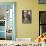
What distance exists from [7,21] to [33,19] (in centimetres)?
87

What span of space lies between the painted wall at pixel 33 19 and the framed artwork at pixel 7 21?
17 cm

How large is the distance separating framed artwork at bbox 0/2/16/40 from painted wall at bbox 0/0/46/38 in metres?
0.17

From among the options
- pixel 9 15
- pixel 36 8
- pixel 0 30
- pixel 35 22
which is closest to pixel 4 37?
pixel 0 30

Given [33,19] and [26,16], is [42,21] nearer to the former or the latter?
[33,19]

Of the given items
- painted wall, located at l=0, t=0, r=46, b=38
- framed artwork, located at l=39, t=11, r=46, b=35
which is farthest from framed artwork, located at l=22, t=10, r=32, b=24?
framed artwork, located at l=39, t=11, r=46, b=35

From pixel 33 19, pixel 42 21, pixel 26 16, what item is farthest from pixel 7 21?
pixel 42 21

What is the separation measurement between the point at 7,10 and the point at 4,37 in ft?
2.95

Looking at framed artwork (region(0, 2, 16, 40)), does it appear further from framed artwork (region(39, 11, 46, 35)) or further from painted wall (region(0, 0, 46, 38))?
framed artwork (region(39, 11, 46, 35))

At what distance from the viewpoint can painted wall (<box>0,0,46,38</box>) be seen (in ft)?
14.7

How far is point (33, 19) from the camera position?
14.9 feet

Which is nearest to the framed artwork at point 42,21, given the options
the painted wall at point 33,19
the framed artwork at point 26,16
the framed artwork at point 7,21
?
the painted wall at point 33,19

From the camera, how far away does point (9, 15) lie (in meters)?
4.59

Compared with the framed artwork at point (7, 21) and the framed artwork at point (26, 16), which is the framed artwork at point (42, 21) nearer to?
the framed artwork at point (26, 16)

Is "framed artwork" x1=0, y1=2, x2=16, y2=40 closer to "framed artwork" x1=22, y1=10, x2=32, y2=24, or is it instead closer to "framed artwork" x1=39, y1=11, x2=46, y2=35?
"framed artwork" x1=22, y1=10, x2=32, y2=24
